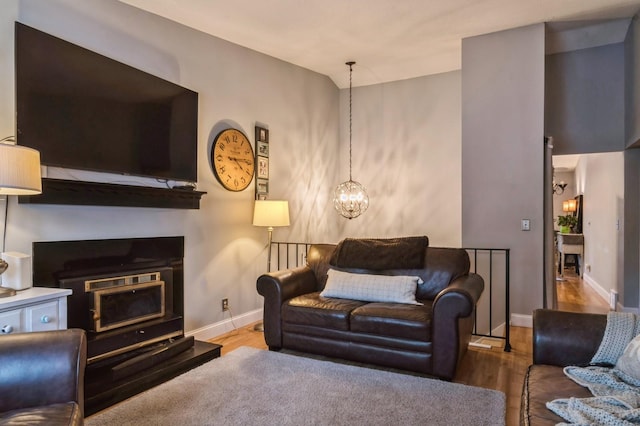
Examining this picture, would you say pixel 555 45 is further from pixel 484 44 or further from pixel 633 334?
pixel 633 334

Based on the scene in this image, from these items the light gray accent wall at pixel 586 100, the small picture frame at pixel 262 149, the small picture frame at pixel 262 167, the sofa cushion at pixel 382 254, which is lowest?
the sofa cushion at pixel 382 254

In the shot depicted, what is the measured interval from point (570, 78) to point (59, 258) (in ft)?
17.6

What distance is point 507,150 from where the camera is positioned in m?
4.18

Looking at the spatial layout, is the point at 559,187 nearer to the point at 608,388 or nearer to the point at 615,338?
the point at 615,338

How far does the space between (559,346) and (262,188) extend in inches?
128

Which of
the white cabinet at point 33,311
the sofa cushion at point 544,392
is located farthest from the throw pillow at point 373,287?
the white cabinet at point 33,311

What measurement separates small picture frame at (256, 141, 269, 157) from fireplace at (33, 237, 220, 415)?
4.60 ft

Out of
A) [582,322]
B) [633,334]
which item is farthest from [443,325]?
[633,334]

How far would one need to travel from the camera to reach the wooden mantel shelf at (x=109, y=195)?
8.29 ft

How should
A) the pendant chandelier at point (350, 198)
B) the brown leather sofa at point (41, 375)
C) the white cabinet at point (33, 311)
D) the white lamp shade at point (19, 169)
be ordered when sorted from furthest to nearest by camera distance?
the pendant chandelier at point (350, 198) → the white cabinet at point (33, 311) → the white lamp shade at point (19, 169) → the brown leather sofa at point (41, 375)

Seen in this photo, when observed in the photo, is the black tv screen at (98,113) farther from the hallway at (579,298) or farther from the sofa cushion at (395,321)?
the hallway at (579,298)

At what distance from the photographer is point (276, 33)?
12.9 feet

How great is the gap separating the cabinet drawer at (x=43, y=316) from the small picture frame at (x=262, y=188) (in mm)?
2413

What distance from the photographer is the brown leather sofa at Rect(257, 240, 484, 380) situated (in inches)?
106
